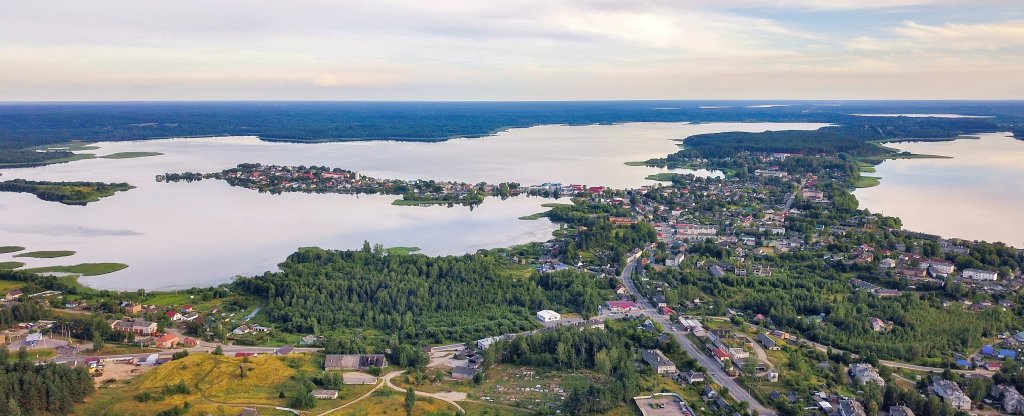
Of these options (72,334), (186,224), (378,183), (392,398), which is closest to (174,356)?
(72,334)

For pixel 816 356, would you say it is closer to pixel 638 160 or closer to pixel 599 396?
pixel 599 396

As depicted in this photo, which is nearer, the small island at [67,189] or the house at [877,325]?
the house at [877,325]

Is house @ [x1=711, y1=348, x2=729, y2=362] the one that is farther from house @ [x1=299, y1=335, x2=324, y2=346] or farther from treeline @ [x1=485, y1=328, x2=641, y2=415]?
house @ [x1=299, y1=335, x2=324, y2=346]

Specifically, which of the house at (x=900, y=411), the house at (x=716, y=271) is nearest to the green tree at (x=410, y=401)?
the house at (x=900, y=411)

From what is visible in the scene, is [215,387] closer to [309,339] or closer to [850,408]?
[309,339]

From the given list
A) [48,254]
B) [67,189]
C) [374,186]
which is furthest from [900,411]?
[67,189]

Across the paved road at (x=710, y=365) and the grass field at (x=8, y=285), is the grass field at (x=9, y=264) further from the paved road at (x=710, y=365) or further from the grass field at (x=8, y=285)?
the paved road at (x=710, y=365)
